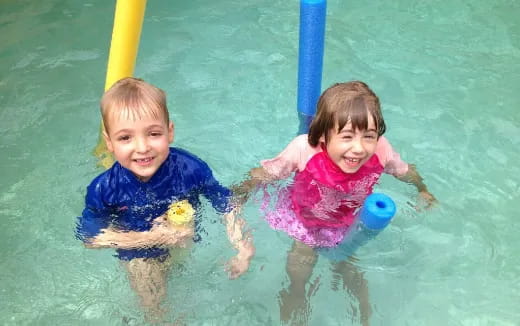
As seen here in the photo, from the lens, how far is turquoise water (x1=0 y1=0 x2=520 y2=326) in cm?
289

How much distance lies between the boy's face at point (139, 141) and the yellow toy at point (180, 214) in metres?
0.20

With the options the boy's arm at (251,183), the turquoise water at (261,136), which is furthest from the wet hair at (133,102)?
the turquoise water at (261,136)

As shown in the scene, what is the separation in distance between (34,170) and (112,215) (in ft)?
4.85

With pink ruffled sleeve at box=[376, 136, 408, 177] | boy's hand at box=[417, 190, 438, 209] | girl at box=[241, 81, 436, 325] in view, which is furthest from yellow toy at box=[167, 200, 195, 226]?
boy's hand at box=[417, 190, 438, 209]

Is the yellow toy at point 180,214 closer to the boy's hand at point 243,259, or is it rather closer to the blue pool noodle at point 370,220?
the boy's hand at point 243,259

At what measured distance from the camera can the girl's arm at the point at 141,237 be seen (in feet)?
7.43

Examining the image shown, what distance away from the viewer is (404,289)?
2.97m

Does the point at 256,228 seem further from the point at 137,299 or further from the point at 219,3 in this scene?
the point at 219,3

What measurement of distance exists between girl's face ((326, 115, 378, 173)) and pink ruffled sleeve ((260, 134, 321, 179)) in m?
0.18

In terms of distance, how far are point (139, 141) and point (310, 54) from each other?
3.40 ft

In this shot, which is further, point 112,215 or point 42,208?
point 42,208

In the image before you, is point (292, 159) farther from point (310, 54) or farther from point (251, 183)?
point (310, 54)

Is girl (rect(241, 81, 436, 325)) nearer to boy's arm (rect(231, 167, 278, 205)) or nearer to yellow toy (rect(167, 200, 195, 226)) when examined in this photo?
boy's arm (rect(231, 167, 278, 205))

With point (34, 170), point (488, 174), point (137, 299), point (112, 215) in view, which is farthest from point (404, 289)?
point (34, 170)
